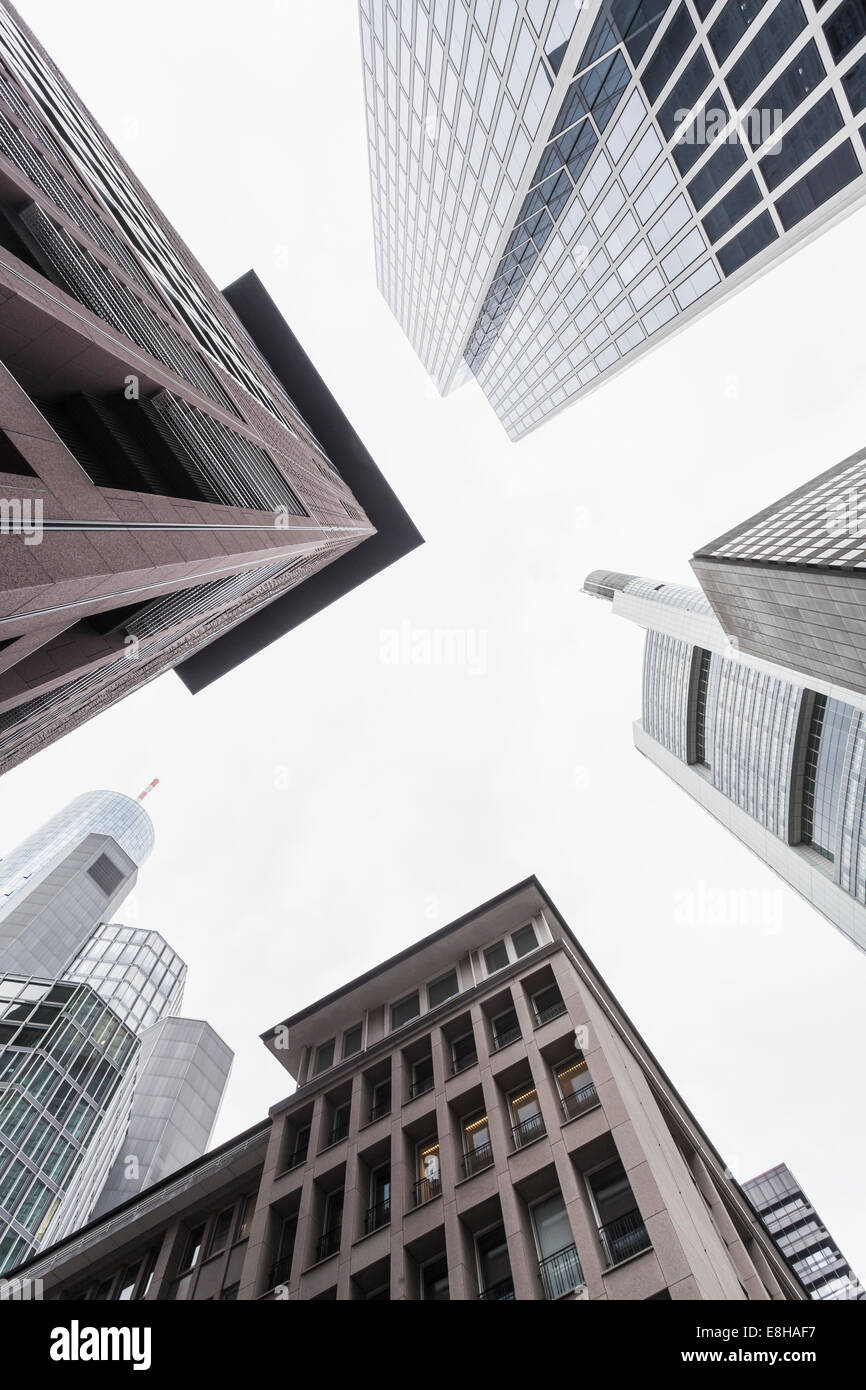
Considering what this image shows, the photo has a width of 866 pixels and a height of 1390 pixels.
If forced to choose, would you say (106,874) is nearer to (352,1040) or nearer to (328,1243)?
(352,1040)

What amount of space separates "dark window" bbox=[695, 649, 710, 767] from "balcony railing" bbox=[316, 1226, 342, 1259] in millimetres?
109708

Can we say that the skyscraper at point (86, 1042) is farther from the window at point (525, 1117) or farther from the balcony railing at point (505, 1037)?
the window at point (525, 1117)

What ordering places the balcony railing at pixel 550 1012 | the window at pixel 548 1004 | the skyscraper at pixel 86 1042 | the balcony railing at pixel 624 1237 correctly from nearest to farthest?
the balcony railing at pixel 624 1237, the balcony railing at pixel 550 1012, the window at pixel 548 1004, the skyscraper at pixel 86 1042

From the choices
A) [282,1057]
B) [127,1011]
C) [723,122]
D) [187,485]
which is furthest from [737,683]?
[127,1011]

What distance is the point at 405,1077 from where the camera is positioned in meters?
23.6

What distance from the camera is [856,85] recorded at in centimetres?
2462

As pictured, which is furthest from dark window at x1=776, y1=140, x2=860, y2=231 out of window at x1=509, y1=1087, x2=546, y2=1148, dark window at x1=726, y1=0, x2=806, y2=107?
window at x1=509, y1=1087, x2=546, y2=1148

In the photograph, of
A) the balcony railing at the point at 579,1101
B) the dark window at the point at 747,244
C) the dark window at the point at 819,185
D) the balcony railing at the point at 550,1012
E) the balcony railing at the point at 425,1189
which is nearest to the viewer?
the balcony railing at the point at 579,1101

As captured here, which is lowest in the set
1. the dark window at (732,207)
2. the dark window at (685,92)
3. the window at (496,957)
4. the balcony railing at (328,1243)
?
the window at (496,957)

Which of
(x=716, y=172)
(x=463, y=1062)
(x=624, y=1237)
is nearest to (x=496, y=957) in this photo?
(x=463, y=1062)

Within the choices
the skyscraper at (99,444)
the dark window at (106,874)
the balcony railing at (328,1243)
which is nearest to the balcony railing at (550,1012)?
the balcony railing at (328,1243)

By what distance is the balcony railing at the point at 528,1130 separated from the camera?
18391 mm

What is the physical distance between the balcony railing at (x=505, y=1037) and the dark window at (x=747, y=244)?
3530 centimetres

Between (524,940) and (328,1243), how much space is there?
12.1 m
